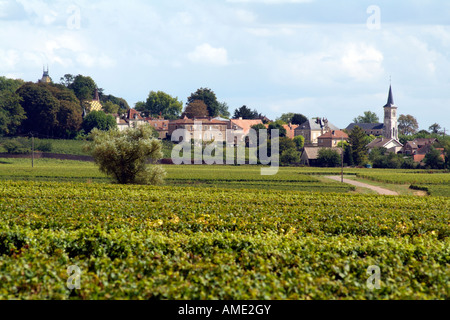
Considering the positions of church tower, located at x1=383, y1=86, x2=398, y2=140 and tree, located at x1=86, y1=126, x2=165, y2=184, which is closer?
tree, located at x1=86, y1=126, x2=165, y2=184

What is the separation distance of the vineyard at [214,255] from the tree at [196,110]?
449ft

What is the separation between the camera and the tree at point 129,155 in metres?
51.5

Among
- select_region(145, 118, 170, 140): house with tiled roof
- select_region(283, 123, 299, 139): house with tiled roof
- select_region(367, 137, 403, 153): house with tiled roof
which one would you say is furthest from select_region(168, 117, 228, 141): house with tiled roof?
select_region(367, 137, 403, 153): house with tiled roof

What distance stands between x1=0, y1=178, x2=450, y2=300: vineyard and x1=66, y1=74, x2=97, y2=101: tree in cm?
13729

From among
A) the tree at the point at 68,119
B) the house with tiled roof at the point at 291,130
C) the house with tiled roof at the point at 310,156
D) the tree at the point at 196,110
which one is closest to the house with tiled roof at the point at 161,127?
the tree at the point at 196,110

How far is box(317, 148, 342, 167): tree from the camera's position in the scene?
113 metres

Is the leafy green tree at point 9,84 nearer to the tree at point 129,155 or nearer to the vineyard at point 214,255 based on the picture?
the tree at point 129,155

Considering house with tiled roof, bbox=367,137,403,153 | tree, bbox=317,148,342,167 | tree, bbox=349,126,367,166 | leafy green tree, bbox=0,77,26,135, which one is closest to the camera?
leafy green tree, bbox=0,77,26,135

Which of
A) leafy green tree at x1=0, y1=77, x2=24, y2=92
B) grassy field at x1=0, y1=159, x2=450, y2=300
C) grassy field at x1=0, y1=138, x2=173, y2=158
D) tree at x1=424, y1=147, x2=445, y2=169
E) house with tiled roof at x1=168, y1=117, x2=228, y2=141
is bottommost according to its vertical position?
grassy field at x1=0, y1=159, x2=450, y2=300

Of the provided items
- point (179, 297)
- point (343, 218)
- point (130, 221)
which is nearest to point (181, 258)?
point (179, 297)

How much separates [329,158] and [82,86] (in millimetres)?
82839

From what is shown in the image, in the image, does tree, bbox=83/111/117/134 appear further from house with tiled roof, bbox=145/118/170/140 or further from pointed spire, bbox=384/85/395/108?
pointed spire, bbox=384/85/395/108

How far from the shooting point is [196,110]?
164 meters
